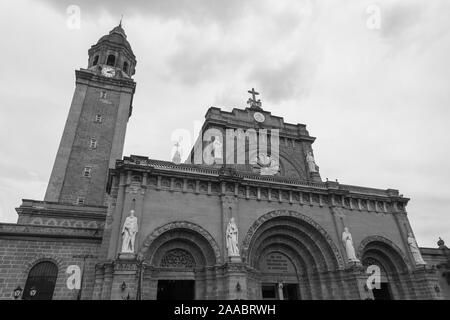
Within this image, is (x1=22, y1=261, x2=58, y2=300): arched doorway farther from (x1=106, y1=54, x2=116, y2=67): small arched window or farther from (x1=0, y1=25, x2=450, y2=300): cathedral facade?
(x1=106, y1=54, x2=116, y2=67): small arched window

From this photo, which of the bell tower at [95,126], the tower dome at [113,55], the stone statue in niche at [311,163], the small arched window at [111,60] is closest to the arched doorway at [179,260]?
the bell tower at [95,126]

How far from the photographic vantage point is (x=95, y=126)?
35062mm

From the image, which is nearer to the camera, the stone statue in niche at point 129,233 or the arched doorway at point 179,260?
the stone statue in niche at point 129,233

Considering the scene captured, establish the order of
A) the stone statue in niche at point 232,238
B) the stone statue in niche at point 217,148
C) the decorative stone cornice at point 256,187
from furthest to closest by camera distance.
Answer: the stone statue in niche at point 217,148 < the decorative stone cornice at point 256,187 < the stone statue in niche at point 232,238

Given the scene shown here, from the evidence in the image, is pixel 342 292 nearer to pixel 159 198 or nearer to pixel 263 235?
pixel 263 235

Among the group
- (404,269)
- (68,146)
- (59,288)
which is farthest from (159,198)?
(404,269)

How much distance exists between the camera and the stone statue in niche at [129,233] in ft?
56.3

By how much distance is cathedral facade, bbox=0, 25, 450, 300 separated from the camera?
59.3 feet

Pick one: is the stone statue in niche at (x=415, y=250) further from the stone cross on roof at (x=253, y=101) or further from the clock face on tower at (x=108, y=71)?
the clock face on tower at (x=108, y=71)

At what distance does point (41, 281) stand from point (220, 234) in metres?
12.1

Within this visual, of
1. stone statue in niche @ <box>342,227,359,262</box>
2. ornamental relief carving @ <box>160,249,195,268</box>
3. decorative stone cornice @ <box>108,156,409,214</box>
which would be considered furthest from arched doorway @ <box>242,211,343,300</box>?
ornamental relief carving @ <box>160,249,195,268</box>

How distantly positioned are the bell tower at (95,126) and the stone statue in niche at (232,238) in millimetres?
17167

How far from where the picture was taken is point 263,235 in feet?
72.0

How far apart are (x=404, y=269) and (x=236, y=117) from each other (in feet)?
68.9
